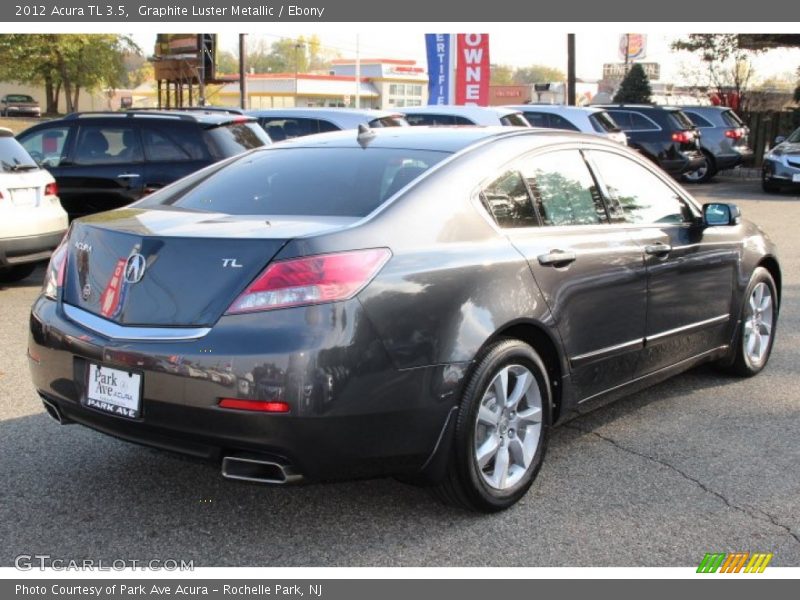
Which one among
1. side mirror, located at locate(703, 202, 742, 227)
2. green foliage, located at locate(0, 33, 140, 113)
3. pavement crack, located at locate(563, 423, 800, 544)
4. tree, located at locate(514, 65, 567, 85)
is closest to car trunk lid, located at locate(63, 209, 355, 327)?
pavement crack, located at locate(563, 423, 800, 544)

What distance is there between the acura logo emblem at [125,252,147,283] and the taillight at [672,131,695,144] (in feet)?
64.2

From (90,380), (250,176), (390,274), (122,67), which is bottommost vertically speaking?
(90,380)

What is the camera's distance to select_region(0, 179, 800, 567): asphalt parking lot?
3.60 m

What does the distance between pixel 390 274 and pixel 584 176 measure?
65.7 inches

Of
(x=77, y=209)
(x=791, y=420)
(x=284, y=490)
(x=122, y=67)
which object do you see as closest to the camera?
(x=284, y=490)

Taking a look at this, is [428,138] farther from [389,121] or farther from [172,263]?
[389,121]

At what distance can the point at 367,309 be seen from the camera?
3.40 metres

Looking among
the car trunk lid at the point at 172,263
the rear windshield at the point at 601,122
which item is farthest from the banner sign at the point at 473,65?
the car trunk lid at the point at 172,263

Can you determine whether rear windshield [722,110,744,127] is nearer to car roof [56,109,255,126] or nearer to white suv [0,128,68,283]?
car roof [56,109,255,126]

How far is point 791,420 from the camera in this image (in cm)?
529

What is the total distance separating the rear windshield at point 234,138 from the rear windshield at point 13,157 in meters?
1.75

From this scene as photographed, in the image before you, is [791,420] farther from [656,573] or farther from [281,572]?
[281,572]

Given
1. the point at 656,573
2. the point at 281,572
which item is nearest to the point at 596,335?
the point at 656,573

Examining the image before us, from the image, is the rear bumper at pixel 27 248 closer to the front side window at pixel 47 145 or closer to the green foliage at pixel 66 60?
the front side window at pixel 47 145
